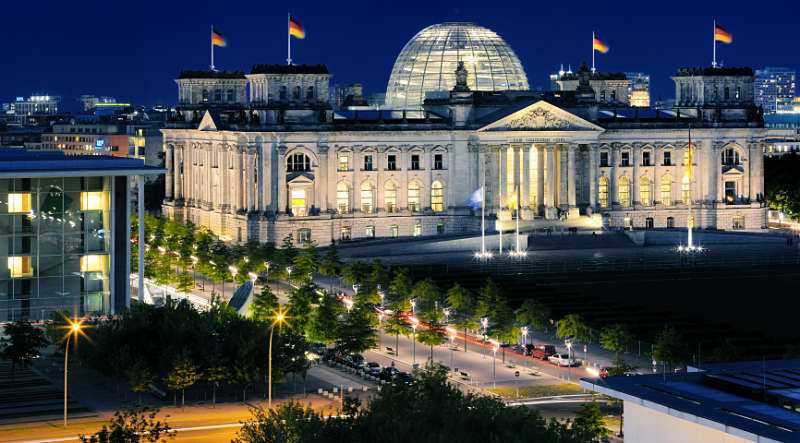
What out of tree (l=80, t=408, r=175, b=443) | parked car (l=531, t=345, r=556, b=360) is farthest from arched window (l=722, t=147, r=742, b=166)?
tree (l=80, t=408, r=175, b=443)

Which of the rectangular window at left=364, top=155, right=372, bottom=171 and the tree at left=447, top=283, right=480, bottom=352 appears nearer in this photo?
the tree at left=447, top=283, right=480, bottom=352

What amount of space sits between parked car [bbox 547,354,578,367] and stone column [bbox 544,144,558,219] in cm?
6422

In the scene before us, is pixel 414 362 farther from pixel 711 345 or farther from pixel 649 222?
pixel 649 222

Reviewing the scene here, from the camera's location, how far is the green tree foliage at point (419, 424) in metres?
57.4

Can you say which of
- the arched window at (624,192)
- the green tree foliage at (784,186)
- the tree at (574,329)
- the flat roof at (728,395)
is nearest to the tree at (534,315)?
the tree at (574,329)

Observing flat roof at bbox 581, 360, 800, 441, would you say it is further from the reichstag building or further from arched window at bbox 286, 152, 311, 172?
arched window at bbox 286, 152, 311, 172

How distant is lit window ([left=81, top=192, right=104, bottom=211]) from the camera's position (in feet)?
347

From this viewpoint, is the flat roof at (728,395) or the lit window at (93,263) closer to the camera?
the flat roof at (728,395)

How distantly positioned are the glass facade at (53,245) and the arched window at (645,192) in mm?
74067

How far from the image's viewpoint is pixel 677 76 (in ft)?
588

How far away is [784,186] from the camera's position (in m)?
182

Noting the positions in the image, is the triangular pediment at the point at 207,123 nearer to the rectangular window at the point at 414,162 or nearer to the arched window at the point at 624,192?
the rectangular window at the point at 414,162

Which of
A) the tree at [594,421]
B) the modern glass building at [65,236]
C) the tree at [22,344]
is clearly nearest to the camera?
the tree at [594,421]

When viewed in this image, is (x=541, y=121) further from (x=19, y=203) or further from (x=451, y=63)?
(x=19, y=203)
